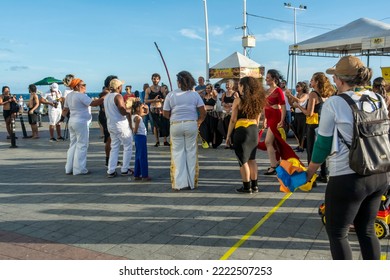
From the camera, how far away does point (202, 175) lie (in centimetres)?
708

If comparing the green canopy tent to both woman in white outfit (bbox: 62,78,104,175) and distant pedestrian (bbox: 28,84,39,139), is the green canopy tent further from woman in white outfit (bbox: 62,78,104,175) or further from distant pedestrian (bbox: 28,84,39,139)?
woman in white outfit (bbox: 62,78,104,175)

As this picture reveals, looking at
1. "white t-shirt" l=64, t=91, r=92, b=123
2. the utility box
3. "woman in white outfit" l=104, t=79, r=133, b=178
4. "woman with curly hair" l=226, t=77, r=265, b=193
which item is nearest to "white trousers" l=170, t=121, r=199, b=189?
"woman with curly hair" l=226, t=77, r=265, b=193

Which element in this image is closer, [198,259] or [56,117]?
[198,259]

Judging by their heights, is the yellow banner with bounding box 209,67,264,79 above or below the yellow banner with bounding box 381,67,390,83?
above

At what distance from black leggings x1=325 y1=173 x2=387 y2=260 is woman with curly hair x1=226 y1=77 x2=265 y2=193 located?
294cm

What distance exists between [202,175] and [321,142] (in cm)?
455

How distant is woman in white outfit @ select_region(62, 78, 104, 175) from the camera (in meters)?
7.08

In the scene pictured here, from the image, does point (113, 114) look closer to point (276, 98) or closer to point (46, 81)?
point (276, 98)

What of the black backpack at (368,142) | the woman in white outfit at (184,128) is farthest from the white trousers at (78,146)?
the black backpack at (368,142)

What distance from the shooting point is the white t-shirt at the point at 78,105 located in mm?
7062

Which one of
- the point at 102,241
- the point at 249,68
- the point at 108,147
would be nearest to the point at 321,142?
the point at 102,241

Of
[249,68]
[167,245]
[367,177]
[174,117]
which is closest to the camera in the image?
[367,177]

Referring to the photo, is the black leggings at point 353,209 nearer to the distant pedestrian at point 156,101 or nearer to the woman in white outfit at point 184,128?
the woman in white outfit at point 184,128
